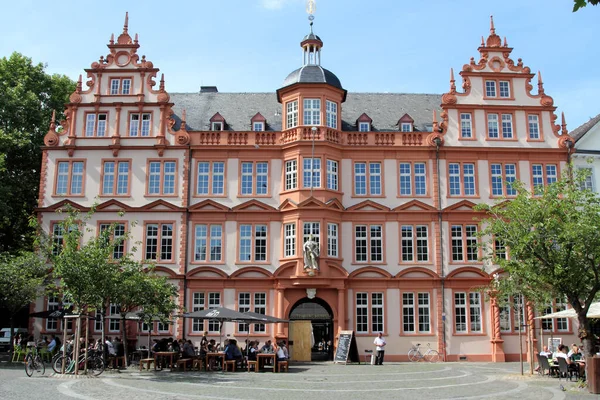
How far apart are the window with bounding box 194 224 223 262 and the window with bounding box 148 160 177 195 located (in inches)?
110

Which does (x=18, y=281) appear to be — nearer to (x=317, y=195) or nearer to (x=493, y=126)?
(x=317, y=195)

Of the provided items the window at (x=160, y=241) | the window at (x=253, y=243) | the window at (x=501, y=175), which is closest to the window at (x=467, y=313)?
the window at (x=501, y=175)

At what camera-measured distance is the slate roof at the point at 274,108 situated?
40094mm

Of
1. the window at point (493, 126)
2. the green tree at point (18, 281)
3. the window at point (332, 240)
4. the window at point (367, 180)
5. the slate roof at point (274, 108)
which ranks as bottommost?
the green tree at point (18, 281)

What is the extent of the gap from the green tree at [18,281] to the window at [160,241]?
6068 mm

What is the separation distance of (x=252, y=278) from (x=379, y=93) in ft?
51.5

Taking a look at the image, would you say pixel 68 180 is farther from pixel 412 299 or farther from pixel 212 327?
pixel 412 299

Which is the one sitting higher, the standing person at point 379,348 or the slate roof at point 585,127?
the slate roof at point 585,127

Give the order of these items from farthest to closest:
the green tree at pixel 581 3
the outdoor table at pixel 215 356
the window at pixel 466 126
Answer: the window at pixel 466 126, the outdoor table at pixel 215 356, the green tree at pixel 581 3

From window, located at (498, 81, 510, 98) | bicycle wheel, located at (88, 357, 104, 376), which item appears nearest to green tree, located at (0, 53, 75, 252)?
bicycle wheel, located at (88, 357, 104, 376)

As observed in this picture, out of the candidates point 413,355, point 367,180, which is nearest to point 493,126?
point 367,180

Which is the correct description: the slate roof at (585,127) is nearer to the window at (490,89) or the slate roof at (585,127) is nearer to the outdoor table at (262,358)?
the window at (490,89)

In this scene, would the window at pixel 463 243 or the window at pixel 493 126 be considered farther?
the window at pixel 493 126

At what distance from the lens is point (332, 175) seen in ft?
122
